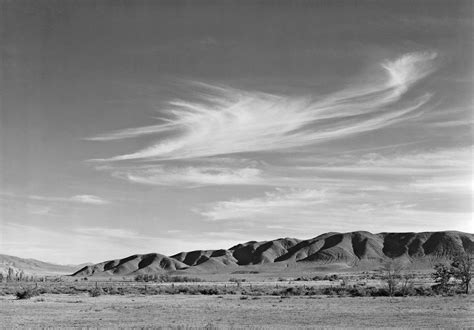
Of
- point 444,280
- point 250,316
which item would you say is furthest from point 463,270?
point 250,316

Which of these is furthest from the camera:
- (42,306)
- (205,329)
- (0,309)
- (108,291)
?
(108,291)

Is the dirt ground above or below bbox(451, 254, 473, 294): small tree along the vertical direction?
below

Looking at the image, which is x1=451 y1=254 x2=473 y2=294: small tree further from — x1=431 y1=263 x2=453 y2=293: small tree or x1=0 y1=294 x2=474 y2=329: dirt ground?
x1=0 y1=294 x2=474 y2=329: dirt ground

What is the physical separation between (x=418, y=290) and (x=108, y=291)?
40311 millimetres

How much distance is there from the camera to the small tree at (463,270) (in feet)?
220

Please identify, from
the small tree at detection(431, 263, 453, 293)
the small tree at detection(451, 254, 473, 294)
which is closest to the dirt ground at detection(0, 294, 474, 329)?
the small tree at detection(451, 254, 473, 294)

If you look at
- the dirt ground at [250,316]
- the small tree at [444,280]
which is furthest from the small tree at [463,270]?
the dirt ground at [250,316]

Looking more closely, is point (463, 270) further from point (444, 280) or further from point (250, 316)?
point (250, 316)

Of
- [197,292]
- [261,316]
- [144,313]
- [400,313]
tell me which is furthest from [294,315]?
[197,292]

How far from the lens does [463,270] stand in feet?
225

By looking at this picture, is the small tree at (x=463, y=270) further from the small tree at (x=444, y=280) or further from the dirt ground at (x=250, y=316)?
the dirt ground at (x=250, y=316)

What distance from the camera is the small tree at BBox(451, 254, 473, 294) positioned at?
67.0 metres

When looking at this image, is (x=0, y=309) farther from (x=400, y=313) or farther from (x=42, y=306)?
(x=400, y=313)

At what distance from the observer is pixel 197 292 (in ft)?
255
